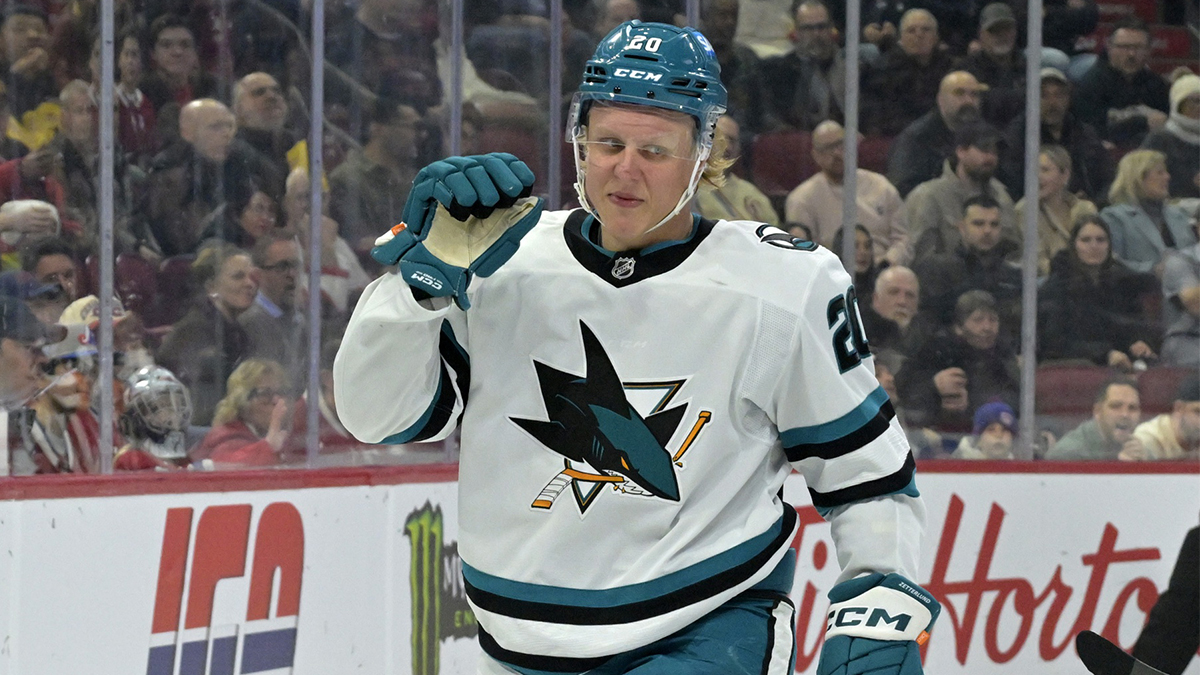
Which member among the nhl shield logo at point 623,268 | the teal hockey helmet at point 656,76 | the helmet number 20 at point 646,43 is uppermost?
the helmet number 20 at point 646,43

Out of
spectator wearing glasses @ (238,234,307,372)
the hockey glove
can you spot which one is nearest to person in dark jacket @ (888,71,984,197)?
spectator wearing glasses @ (238,234,307,372)

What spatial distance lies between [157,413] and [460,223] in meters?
Result: 1.57

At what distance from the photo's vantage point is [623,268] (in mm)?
2027

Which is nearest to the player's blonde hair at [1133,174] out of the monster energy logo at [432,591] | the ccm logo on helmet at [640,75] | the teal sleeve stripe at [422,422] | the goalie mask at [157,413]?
the monster energy logo at [432,591]

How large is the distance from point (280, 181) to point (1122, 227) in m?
2.88

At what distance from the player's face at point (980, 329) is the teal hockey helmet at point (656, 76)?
3092 millimetres

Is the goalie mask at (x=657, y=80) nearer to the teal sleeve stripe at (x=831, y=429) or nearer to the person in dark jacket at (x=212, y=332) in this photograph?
the teal sleeve stripe at (x=831, y=429)

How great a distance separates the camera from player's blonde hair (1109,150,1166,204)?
210 inches

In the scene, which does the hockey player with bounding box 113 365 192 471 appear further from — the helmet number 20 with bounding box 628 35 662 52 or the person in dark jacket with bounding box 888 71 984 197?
the person in dark jacket with bounding box 888 71 984 197

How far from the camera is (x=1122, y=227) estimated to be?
5.31 meters

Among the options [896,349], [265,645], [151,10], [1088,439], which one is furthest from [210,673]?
[1088,439]

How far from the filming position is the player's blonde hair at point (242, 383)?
352cm

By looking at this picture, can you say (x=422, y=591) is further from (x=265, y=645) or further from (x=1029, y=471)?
(x=1029, y=471)

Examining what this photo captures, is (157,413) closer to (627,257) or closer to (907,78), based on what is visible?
(627,257)
